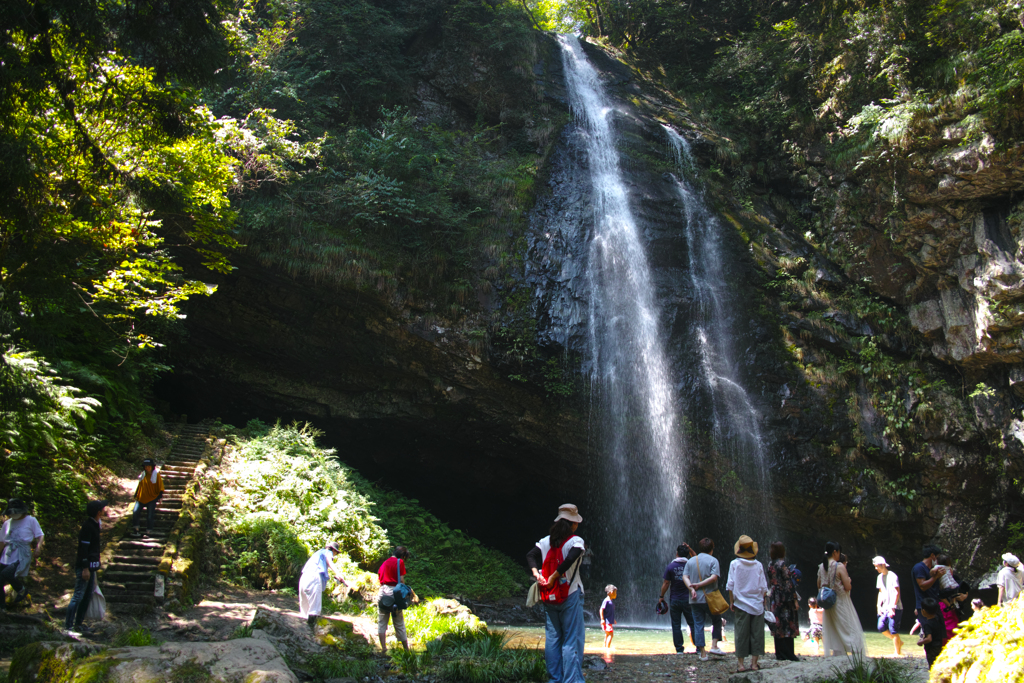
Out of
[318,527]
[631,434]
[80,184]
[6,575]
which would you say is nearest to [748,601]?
[318,527]

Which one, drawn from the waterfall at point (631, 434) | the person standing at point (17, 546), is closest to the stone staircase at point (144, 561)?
the person standing at point (17, 546)

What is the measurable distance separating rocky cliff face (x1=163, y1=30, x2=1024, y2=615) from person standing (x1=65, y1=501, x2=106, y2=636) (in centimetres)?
858

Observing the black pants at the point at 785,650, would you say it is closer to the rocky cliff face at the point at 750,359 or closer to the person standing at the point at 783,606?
the person standing at the point at 783,606

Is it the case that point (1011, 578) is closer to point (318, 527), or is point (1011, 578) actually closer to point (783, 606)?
point (783, 606)

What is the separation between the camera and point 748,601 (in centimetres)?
591

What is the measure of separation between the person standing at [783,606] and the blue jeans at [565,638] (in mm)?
2457

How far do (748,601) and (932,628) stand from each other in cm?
184

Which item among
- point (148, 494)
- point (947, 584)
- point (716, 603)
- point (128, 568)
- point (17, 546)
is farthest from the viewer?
point (148, 494)

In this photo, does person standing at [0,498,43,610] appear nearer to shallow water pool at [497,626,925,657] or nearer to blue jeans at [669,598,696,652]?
shallow water pool at [497,626,925,657]

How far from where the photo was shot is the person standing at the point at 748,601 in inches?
231

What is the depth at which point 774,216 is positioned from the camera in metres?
16.9

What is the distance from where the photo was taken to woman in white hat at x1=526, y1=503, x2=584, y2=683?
473cm

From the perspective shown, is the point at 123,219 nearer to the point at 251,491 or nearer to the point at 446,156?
the point at 251,491

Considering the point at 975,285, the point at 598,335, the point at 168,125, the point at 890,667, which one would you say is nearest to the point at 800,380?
the point at 975,285
